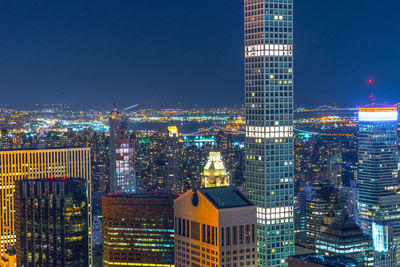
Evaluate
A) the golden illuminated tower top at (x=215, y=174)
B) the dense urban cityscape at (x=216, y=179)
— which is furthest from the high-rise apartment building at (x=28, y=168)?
the golden illuminated tower top at (x=215, y=174)

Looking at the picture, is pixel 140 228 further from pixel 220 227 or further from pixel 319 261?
pixel 319 261

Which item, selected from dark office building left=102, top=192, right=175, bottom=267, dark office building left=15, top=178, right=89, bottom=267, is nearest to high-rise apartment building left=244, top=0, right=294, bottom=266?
dark office building left=102, top=192, right=175, bottom=267

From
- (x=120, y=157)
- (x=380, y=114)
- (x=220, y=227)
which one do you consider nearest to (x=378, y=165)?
(x=380, y=114)

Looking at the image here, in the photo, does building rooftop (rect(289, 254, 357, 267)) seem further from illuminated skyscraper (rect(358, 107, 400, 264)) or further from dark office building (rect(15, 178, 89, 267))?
illuminated skyscraper (rect(358, 107, 400, 264))

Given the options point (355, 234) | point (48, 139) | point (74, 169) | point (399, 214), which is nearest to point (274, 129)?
point (355, 234)

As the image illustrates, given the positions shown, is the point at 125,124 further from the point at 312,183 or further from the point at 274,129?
the point at 274,129
